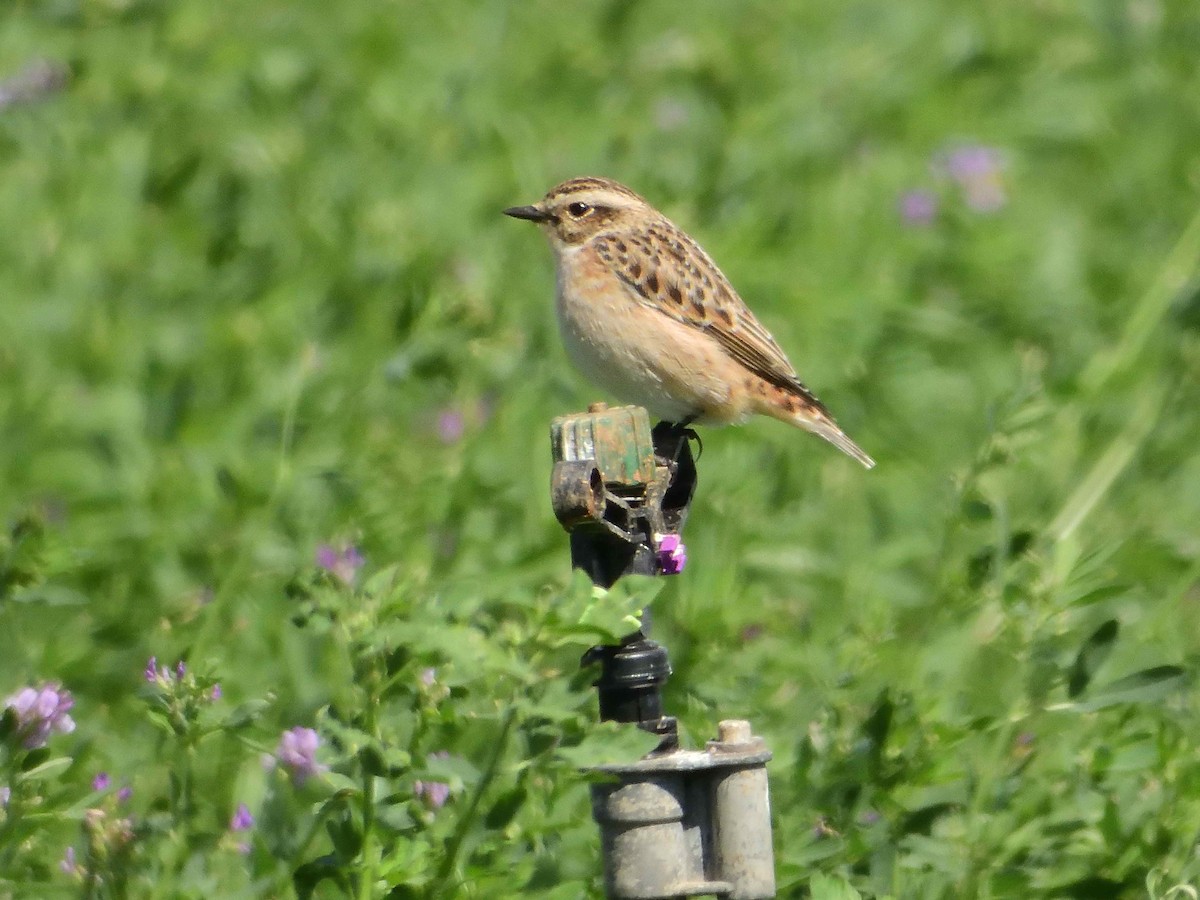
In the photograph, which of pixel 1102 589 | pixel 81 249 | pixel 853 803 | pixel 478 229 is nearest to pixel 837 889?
pixel 853 803

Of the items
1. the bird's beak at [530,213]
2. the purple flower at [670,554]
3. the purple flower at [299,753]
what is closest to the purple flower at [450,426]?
the bird's beak at [530,213]

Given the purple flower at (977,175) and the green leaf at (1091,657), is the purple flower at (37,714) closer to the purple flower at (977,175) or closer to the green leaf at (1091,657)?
the green leaf at (1091,657)

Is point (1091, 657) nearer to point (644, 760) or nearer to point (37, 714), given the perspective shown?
point (644, 760)

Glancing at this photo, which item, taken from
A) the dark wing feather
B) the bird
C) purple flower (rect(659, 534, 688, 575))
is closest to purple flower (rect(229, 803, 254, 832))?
purple flower (rect(659, 534, 688, 575))

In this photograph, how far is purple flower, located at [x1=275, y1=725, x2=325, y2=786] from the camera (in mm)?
4059

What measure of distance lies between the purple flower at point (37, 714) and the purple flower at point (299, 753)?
46 centimetres

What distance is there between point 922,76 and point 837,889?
7.20 m

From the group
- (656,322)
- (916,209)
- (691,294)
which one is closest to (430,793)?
(656,322)

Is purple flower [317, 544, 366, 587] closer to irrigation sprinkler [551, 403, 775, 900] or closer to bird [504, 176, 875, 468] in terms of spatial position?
irrigation sprinkler [551, 403, 775, 900]

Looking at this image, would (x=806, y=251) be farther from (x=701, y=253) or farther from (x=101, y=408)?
(x=101, y=408)

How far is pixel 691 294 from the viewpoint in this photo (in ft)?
22.3

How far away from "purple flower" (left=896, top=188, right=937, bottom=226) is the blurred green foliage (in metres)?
0.03

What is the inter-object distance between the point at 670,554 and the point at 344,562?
107cm

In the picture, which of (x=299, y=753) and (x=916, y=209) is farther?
(x=916, y=209)
